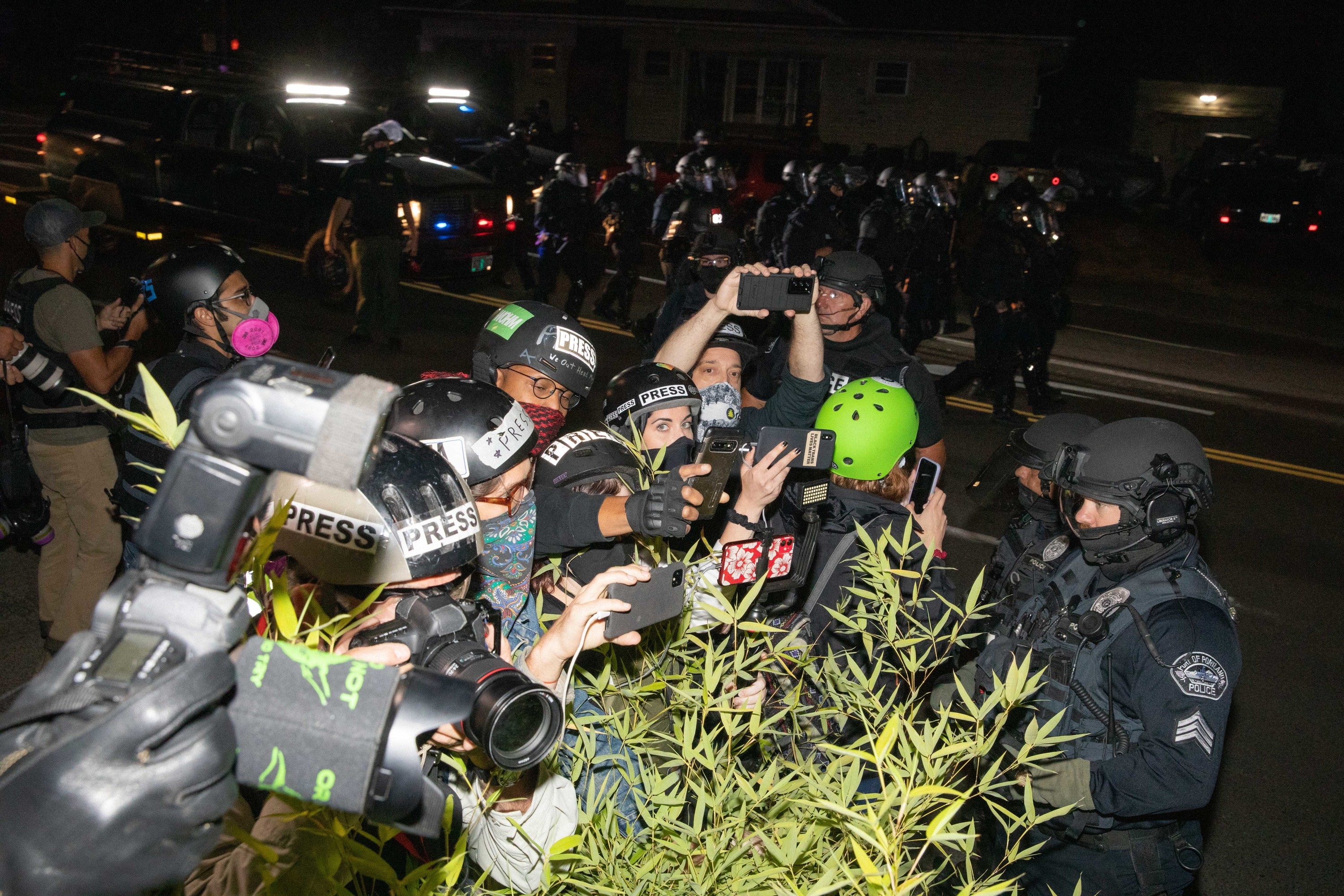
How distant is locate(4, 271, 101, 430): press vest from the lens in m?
4.80

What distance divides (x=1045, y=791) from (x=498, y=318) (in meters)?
2.66

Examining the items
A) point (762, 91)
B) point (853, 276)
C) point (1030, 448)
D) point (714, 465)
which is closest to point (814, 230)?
point (853, 276)

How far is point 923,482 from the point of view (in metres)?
4.15

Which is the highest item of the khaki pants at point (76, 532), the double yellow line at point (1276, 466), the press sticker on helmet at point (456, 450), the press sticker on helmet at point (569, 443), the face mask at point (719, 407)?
the press sticker on helmet at point (456, 450)

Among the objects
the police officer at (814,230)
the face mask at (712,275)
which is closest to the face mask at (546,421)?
the face mask at (712,275)

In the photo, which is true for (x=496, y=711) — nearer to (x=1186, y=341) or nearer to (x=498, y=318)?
(x=498, y=318)

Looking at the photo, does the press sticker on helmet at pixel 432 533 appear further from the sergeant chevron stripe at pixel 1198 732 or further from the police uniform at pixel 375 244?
the police uniform at pixel 375 244

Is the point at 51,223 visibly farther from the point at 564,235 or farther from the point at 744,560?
the point at 564,235

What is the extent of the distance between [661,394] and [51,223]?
10.8ft

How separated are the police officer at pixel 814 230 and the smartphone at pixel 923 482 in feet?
22.5

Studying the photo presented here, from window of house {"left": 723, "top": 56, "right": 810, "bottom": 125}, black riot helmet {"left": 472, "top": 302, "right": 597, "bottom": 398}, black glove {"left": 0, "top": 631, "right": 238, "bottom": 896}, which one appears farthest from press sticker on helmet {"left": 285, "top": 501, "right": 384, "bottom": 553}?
window of house {"left": 723, "top": 56, "right": 810, "bottom": 125}

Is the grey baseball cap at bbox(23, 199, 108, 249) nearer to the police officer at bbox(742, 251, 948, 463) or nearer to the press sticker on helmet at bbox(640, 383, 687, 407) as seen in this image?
the press sticker on helmet at bbox(640, 383, 687, 407)

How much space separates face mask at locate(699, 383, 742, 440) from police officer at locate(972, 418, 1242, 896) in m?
1.99

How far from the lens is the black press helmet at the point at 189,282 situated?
4.22m
